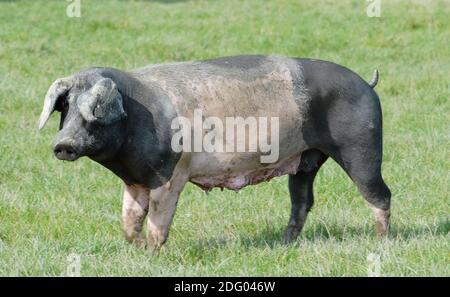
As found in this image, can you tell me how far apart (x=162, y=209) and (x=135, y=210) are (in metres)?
0.24

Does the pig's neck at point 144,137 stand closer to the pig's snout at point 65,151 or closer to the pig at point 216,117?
the pig at point 216,117

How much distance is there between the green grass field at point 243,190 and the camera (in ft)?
19.5

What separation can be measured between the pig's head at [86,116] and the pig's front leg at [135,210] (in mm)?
531

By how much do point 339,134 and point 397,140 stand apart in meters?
3.72

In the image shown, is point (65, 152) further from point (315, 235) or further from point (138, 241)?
point (315, 235)

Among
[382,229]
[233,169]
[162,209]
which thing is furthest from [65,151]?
[382,229]

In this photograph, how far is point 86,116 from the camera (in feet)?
18.0

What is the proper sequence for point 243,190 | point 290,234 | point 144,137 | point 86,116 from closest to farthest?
point 86,116, point 144,137, point 290,234, point 243,190

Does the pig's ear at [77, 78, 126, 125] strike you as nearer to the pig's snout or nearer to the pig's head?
the pig's head

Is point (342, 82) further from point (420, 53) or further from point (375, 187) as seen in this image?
point (420, 53)

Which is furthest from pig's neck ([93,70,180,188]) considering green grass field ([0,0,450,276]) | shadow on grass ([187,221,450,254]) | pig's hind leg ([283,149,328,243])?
pig's hind leg ([283,149,328,243])

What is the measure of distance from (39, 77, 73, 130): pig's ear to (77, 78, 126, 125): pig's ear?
12 centimetres

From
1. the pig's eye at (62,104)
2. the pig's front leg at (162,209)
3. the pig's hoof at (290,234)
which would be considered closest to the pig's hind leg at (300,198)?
the pig's hoof at (290,234)

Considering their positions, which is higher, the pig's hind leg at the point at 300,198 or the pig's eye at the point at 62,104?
the pig's eye at the point at 62,104
